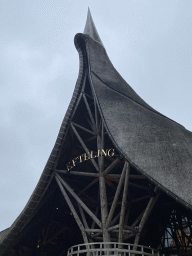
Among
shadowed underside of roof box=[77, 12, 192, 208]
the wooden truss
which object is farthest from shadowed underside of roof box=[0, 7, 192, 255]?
the wooden truss

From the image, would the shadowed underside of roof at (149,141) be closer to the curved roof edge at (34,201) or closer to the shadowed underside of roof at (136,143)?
the shadowed underside of roof at (136,143)

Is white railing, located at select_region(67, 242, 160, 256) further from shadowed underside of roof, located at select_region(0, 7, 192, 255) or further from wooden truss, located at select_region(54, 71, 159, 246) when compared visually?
shadowed underside of roof, located at select_region(0, 7, 192, 255)

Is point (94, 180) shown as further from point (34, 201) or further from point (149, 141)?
point (149, 141)

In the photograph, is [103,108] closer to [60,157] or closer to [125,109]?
[125,109]

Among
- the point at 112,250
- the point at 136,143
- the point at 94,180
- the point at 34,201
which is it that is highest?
the point at 136,143

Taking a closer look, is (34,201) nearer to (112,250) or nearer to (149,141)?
(112,250)

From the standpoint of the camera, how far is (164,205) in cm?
1902

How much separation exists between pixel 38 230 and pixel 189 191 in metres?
14.4

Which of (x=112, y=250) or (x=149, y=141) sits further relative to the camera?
(x=149, y=141)

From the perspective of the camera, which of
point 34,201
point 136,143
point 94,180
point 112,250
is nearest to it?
point 112,250

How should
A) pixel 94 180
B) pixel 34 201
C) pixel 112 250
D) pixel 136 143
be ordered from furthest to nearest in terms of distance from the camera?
pixel 94 180
pixel 34 201
pixel 136 143
pixel 112 250

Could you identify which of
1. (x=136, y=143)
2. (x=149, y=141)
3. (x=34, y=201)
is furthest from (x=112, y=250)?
(x=34, y=201)

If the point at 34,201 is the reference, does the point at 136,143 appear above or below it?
above

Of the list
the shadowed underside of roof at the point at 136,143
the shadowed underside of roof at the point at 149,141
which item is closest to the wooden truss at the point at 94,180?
the shadowed underside of roof at the point at 136,143
